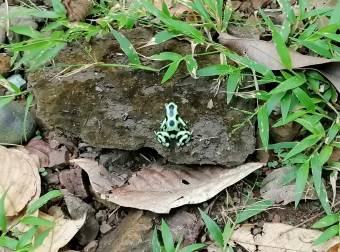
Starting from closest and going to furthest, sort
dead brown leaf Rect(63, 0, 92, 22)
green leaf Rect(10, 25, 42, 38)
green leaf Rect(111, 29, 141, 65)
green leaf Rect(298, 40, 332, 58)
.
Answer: green leaf Rect(298, 40, 332, 58), green leaf Rect(111, 29, 141, 65), green leaf Rect(10, 25, 42, 38), dead brown leaf Rect(63, 0, 92, 22)

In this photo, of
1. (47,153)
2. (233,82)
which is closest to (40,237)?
(47,153)

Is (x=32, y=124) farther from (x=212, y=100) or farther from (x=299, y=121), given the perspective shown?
(x=299, y=121)

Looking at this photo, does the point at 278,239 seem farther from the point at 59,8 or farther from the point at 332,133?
the point at 59,8

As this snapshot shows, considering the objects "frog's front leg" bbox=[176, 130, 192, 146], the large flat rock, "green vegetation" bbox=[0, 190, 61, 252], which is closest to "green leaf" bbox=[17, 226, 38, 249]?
"green vegetation" bbox=[0, 190, 61, 252]

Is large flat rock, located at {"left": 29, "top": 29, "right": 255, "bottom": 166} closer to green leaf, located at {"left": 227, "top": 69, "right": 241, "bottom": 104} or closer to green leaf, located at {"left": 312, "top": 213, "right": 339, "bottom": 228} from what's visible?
green leaf, located at {"left": 227, "top": 69, "right": 241, "bottom": 104}

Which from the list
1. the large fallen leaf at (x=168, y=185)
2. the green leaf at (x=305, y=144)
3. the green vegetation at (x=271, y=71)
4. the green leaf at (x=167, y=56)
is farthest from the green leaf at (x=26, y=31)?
the green leaf at (x=305, y=144)
